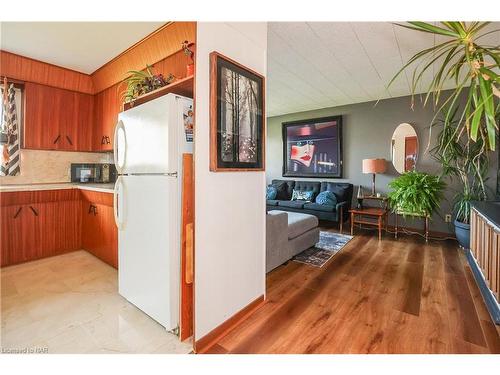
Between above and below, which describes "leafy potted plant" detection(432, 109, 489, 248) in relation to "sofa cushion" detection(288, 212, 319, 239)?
above

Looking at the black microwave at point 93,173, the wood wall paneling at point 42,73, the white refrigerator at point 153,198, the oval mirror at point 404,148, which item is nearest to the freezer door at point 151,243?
the white refrigerator at point 153,198

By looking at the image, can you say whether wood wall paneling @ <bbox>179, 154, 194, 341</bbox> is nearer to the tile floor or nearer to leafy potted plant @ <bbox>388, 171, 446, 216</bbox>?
the tile floor

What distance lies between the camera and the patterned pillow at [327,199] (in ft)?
15.4

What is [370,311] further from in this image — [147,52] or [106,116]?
[106,116]

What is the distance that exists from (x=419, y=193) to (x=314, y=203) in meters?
1.71

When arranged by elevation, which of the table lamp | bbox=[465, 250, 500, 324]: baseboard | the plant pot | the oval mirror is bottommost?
bbox=[465, 250, 500, 324]: baseboard

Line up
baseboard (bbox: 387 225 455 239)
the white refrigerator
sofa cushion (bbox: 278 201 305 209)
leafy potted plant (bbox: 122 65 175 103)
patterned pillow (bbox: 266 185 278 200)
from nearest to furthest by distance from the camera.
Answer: the white refrigerator < leafy potted plant (bbox: 122 65 175 103) < baseboard (bbox: 387 225 455 239) < sofa cushion (bbox: 278 201 305 209) < patterned pillow (bbox: 266 185 278 200)

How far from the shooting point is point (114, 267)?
9.36 ft

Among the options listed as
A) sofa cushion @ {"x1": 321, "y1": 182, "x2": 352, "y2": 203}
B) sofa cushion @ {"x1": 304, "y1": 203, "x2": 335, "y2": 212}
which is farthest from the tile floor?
sofa cushion @ {"x1": 321, "y1": 182, "x2": 352, "y2": 203}

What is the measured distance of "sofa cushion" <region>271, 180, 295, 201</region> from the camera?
558cm

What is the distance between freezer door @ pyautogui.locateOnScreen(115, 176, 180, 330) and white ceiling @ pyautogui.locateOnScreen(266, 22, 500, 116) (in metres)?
1.90

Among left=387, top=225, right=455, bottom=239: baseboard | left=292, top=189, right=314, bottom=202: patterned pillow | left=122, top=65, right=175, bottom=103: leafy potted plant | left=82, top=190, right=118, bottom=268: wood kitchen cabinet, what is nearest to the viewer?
left=122, top=65, right=175, bottom=103: leafy potted plant

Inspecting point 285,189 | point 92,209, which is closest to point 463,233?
point 285,189

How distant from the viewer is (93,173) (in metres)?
3.68
